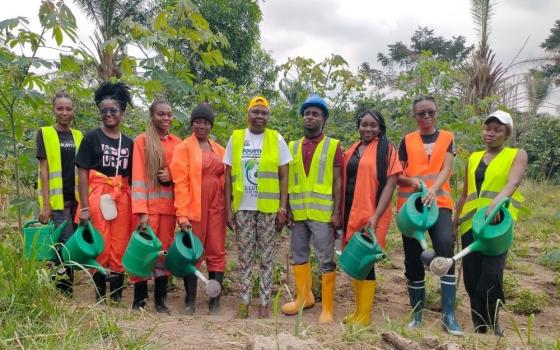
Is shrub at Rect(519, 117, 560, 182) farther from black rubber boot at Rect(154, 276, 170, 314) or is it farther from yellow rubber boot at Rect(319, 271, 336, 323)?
black rubber boot at Rect(154, 276, 170, 314)

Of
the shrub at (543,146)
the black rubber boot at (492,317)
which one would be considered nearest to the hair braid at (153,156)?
the black rubber boot at (492,317)

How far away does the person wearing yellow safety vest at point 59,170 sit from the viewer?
3.91m

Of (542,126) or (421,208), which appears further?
(542,126)

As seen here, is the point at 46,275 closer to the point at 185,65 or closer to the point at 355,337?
the point at 355,337

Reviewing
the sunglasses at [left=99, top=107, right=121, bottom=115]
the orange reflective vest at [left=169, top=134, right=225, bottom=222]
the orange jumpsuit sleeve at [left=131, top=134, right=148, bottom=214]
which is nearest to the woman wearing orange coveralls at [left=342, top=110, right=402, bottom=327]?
the orange reflective vest at [left=169, top=134, right=225, bottom=222]

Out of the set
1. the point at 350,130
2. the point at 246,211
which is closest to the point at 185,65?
the point at 246,211

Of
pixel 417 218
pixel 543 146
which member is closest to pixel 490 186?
pixel 417 218

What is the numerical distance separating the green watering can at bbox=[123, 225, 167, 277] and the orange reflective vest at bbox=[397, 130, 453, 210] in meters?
1.81

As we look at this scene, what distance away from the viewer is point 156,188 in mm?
3816

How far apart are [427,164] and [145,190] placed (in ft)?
6.70

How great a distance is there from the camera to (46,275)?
2680 millimetres

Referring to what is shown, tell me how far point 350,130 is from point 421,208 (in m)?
2.20

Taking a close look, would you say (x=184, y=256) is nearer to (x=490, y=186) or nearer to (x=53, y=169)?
(x=53, y=169)

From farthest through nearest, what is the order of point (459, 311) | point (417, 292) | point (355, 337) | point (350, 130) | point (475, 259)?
point (350, 130) < point (459, 311) < point (417, 292) < point (475, 259) < point (355, 337)
